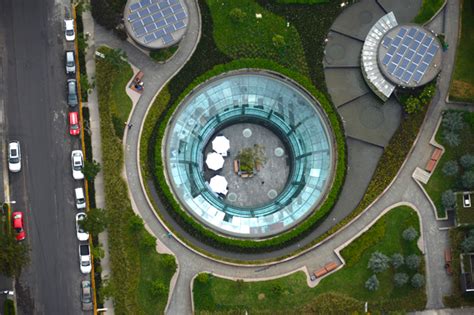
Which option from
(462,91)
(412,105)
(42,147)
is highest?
(462,91)

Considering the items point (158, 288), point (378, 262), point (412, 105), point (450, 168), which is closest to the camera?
point (158, 288)

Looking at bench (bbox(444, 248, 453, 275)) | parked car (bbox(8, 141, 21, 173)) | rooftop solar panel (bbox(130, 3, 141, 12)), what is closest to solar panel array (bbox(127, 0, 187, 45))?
rooftop solar panel (bbox(130, 3, 141, 12))

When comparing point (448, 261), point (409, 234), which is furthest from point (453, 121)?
point (448, 261)

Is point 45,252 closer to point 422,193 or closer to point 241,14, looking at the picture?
point 241,14

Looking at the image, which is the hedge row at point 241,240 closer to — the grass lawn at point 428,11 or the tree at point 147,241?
the tree at point 147,241

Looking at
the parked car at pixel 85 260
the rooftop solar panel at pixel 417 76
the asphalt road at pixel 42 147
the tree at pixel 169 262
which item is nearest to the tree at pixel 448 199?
the rooftop solar panel at pixel 417 76

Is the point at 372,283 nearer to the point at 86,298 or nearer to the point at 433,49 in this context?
the point at 433,49
